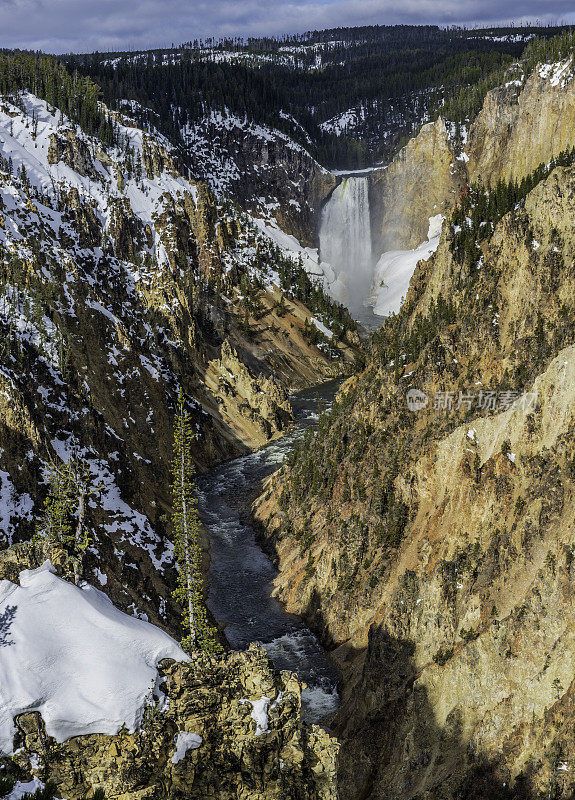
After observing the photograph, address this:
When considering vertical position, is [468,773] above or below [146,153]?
below

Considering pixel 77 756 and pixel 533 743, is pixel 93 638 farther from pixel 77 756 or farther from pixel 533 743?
pixel 533 743

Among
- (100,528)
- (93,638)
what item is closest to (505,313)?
(100,528)

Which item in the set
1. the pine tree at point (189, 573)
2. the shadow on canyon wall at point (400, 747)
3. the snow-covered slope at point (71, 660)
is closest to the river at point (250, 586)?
the shadow on canyon wall at point (400, 747)

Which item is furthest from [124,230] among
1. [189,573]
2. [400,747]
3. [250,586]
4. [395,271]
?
[400,747]

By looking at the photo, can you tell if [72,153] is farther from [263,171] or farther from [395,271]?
[395,271]

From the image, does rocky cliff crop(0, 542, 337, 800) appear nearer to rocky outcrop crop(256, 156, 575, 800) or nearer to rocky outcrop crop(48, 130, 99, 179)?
rocky outcrop crop(256, 156, 575, 800)

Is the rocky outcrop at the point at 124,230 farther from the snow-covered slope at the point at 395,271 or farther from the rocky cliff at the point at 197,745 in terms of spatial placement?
the rocky cliff at the point at 197,745

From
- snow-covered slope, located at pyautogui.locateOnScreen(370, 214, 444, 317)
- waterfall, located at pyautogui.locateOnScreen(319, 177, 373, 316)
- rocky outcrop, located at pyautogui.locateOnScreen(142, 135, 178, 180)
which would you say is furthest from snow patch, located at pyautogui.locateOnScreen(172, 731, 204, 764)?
waterfall, located at pyautogui.locateOnScreen(319, 177, 373, 316)
